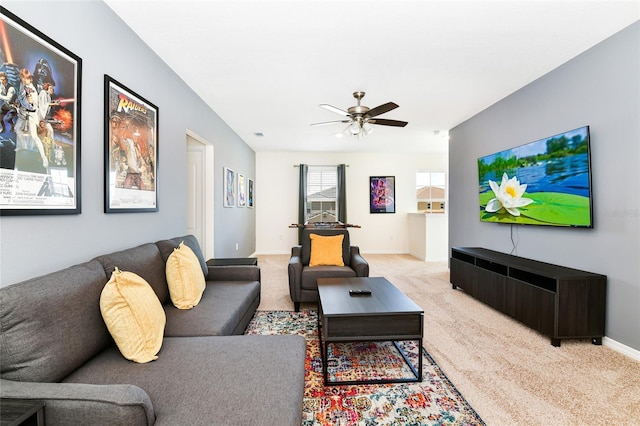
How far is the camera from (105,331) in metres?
1.48

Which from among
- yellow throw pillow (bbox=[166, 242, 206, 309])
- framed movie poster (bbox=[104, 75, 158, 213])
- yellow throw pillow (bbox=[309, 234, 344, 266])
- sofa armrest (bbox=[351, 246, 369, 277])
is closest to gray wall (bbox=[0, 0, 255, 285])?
framed movie poster (bbox=[104, 75, 158, 213])

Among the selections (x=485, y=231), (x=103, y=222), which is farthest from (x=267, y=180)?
(x=103, y=222)

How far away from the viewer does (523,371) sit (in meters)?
2.13

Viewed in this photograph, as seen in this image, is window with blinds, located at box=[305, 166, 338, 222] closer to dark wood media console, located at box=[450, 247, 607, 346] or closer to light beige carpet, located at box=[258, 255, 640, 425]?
light beige carpet, located at box=[258, 255, 640, 425]

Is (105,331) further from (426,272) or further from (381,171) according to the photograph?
(381,171)

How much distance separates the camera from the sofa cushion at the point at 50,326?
1.08m

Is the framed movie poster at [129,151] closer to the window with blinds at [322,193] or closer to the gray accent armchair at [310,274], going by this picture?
the gray accent armchair at [310,274]

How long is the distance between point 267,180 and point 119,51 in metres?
5.33

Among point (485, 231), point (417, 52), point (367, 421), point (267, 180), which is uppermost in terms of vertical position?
point (417, 52)

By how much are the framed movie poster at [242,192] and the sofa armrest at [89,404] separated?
4782mm

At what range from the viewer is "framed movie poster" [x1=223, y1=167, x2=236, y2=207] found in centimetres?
475

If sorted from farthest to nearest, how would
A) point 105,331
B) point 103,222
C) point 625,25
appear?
point 625,25
point 103,222
point 105,331

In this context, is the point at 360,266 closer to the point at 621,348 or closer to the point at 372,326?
the point at 372,326

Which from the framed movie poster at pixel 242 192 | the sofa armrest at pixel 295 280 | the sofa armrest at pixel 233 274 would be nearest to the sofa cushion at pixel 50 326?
the sofa armrest at pixel 233 274
